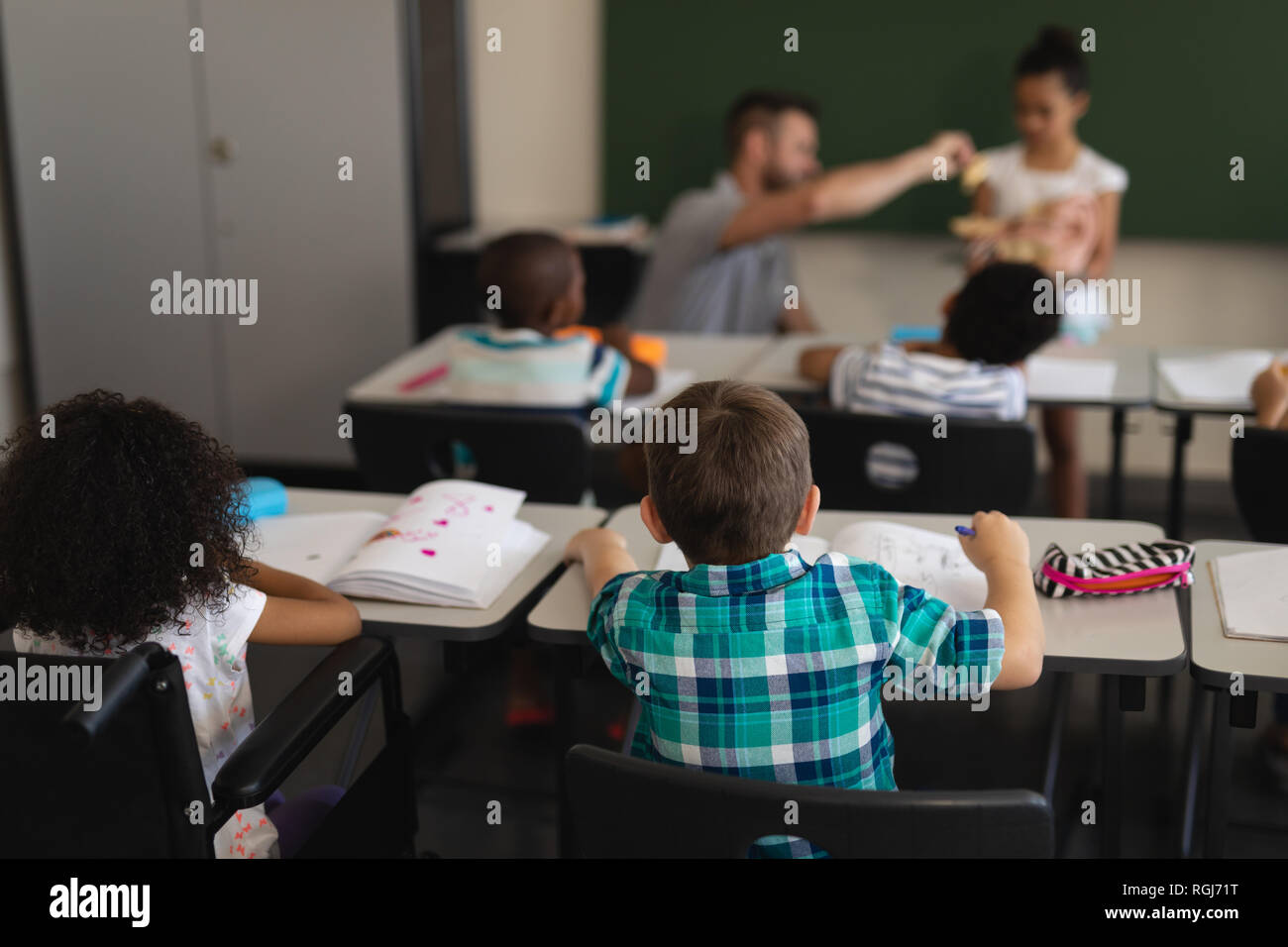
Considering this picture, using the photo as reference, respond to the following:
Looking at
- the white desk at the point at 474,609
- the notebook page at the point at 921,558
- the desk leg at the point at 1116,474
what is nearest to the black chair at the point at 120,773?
the white desk at the point at 474,609

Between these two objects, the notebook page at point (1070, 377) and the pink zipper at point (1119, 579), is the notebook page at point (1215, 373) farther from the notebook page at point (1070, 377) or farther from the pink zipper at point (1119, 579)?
the pink zipper at point (1119, 579)

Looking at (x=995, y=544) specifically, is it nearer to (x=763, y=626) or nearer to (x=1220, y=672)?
(x=1220, y=672)

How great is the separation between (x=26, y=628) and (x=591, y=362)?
4.72ft

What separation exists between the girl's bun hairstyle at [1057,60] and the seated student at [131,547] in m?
3.19

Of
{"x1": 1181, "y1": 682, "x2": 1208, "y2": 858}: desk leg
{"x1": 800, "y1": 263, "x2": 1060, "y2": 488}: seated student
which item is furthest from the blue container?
{"x1": 1181, "y1": 682, "x2": 1208, "y2": 858}: desk leg

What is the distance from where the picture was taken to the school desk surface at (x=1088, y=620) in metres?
1.52

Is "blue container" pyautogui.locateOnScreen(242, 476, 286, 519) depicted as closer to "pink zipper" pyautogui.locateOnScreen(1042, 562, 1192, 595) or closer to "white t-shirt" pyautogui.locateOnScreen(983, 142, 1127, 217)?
"pink zipper" pyautogui.locateOnScreen(1042, 562, 1192, 595)

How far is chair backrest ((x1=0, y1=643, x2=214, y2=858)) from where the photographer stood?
1172mm

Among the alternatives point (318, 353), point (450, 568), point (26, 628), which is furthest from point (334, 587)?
point (318, 353)

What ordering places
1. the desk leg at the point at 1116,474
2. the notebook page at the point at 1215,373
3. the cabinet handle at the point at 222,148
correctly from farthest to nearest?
the cabinet handle at the point at 222,148, the desk leg at the point at 1116,474, the notebook page at the point at 1215,373

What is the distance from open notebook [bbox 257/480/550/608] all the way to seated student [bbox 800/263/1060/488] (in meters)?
0.77

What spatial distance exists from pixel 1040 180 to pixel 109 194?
120 inches

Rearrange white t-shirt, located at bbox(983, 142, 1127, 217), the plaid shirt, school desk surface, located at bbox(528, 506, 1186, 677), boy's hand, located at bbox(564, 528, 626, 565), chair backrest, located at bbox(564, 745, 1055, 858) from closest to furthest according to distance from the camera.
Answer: chair backrest, located at bbox(564, 745, 1055, 858), the plaid shirt, school desk surface, located at bbox(528, 506, 1186, 677), boy's hand, located at bbox(564, 528, 626, 565), white t-shirt, located at bbox(983, 142, 1127, 217)
